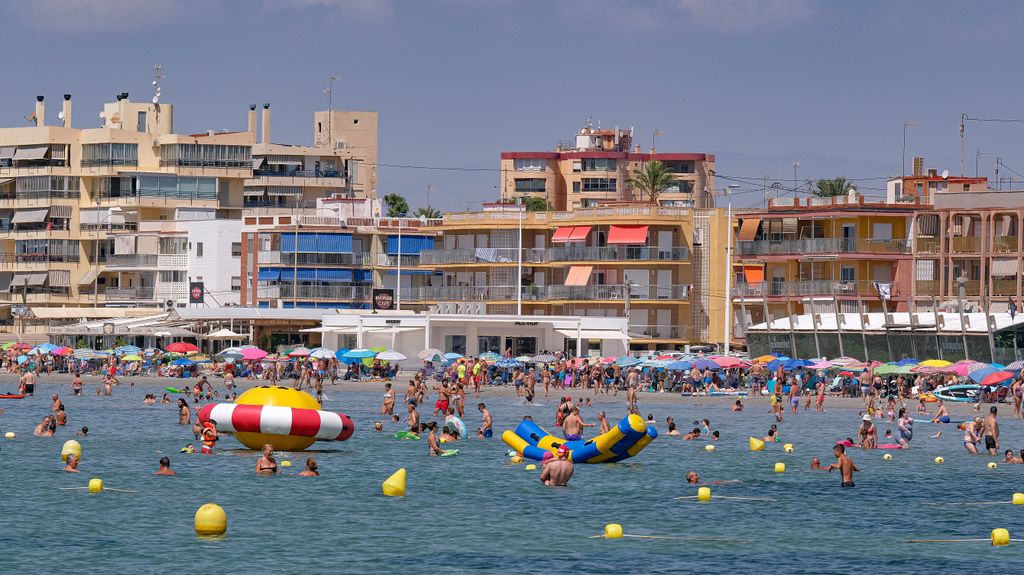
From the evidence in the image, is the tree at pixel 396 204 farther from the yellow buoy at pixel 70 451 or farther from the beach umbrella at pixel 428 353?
the yellow buoy at pixel 70 451

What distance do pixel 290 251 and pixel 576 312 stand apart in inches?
815

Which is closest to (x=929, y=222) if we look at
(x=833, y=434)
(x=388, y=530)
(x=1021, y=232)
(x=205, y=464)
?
(x=1021, y=232)

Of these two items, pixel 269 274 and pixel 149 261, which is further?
pixel 149 261

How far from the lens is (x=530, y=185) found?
500ft

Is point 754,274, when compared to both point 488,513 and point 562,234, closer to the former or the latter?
point 562,234

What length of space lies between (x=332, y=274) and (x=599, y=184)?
43.7 meters

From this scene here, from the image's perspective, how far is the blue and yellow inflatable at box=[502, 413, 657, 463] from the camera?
152 feet

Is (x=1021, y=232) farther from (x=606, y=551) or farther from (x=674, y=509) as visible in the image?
(x=606, y=551)

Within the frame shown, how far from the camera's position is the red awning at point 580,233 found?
329 feet

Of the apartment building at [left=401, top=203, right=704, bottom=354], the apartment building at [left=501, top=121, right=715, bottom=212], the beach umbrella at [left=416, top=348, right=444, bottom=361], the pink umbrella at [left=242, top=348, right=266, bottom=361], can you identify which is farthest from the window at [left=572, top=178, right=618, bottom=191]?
the pink umbrella at [left=242, top=348, right=266, bottom=361]

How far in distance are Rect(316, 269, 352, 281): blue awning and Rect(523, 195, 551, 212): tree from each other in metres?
27.5

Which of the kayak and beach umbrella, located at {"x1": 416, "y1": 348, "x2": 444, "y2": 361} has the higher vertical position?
beach umbrella, located at {"x1": 416, "y1": 348, "x2": 444, "y2": 361}

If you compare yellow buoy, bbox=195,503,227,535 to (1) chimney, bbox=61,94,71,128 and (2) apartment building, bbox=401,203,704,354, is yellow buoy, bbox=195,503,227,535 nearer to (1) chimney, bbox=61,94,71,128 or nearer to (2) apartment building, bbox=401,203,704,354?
(2) apartment building, bbox=401,203,704,354

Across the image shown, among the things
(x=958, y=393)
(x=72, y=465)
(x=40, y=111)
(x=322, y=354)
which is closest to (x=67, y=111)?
(x=40, y=111)
